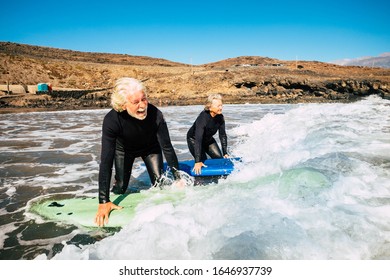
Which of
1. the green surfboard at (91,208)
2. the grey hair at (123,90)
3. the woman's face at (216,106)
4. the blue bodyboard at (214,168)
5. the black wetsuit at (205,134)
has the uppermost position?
the grey hair at (123,90)

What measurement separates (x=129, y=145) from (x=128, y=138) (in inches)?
7.5

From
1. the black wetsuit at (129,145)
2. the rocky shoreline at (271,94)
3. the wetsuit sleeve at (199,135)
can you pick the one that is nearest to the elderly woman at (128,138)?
the black wetsuit at (129,145)

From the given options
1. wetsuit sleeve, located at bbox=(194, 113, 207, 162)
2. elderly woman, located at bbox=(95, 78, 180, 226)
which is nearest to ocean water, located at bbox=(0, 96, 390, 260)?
elderly woman, located at bbox=(95, 78, 180, 226)

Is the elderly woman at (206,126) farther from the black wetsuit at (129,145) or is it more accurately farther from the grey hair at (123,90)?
the grey hair at (123,90)

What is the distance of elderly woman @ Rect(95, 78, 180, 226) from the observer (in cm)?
297

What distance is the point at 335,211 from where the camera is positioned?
2.87 m

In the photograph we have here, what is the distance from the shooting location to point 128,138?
134 inches

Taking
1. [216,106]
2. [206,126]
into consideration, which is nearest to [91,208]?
[206,126]

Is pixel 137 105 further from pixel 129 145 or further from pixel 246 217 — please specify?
pixel 246 217

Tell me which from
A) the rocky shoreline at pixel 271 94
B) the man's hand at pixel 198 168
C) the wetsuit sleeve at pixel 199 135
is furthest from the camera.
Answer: the rocky shoreline at pixel 271 94

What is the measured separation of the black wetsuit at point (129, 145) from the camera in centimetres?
304

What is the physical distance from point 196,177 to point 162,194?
38.9 inches

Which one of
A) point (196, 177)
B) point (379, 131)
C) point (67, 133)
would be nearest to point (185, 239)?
point (196, 177)

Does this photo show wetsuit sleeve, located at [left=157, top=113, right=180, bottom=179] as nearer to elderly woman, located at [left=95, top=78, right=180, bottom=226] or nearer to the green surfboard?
elderly woman, located at [left=95, top=78, right=180, bottom=226]
